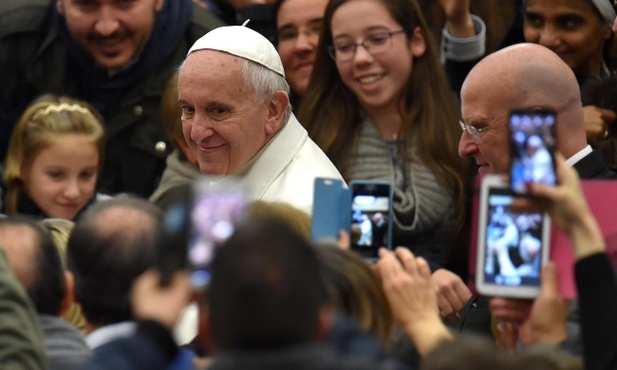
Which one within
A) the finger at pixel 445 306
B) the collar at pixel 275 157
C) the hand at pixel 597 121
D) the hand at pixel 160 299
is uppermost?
the hand at pixel 597 121

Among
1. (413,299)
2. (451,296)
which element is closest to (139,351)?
(413,299)

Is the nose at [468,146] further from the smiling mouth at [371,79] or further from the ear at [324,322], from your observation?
the ear at [324,322]

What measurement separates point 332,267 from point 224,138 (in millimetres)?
2184

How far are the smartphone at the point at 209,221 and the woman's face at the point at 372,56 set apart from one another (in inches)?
118

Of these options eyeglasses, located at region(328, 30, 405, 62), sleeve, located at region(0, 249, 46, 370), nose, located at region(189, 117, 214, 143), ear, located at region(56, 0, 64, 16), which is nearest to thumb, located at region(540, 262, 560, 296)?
sleeve, located at region(0, 249, 46, 370)

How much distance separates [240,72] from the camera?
21.1 ft

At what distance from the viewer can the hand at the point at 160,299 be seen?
149 inches

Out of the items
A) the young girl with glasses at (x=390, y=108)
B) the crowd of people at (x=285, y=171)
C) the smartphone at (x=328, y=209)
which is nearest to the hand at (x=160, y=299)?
the crowd of people at (x=285, y=171)

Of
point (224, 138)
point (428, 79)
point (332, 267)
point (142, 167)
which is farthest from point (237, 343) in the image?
point (142, 167)

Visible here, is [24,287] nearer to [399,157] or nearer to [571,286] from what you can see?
[571,286]

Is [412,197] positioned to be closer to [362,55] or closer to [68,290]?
[362,55]

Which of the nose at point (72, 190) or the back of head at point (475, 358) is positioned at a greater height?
the nose at point (72, 190)

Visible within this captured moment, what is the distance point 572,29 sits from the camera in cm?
693

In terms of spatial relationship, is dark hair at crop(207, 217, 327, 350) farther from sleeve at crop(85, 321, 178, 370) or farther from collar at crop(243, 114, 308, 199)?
collar at crop(243, 114, 308, 199)
